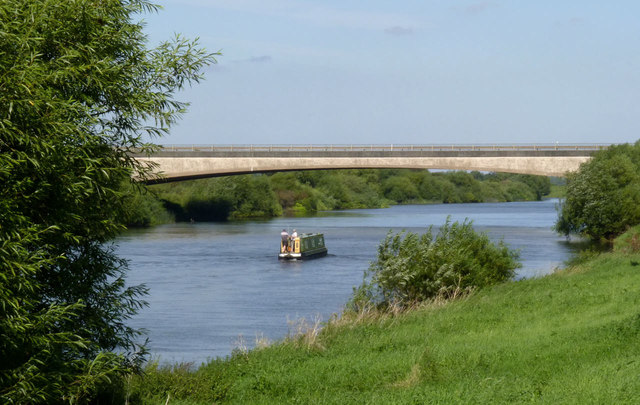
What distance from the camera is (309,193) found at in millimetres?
123000

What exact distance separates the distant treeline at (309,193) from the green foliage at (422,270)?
16.8 metres

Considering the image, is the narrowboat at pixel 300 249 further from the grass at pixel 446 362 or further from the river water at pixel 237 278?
the grass at pixel 446 362

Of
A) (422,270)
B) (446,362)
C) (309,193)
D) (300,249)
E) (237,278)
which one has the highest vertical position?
(309,193)

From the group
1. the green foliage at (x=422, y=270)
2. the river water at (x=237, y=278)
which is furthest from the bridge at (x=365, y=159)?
the green foliage at (x=422, y=270)

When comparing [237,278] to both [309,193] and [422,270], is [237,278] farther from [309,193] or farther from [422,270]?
[309,193]

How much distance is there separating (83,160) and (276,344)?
26.6 ft

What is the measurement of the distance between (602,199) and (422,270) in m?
33.9

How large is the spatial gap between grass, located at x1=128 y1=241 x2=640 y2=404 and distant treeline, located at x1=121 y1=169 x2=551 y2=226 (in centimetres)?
2292

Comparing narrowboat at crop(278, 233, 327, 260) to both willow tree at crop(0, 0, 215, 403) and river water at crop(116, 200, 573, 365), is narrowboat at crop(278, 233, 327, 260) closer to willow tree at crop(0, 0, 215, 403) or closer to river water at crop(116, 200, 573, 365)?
river water at crop(116, 200, 573, 365)

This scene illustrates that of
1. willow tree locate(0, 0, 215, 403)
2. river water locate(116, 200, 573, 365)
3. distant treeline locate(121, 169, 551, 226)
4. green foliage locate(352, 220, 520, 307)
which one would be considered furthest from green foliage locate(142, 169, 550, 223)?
willow tree locate(0, 0, 215, 403)

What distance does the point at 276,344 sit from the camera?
19703 mm

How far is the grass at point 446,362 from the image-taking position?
13.7 m

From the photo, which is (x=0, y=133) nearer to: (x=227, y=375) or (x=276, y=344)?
(x=227, y=375)

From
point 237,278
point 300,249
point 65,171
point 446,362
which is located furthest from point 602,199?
point 65,171
